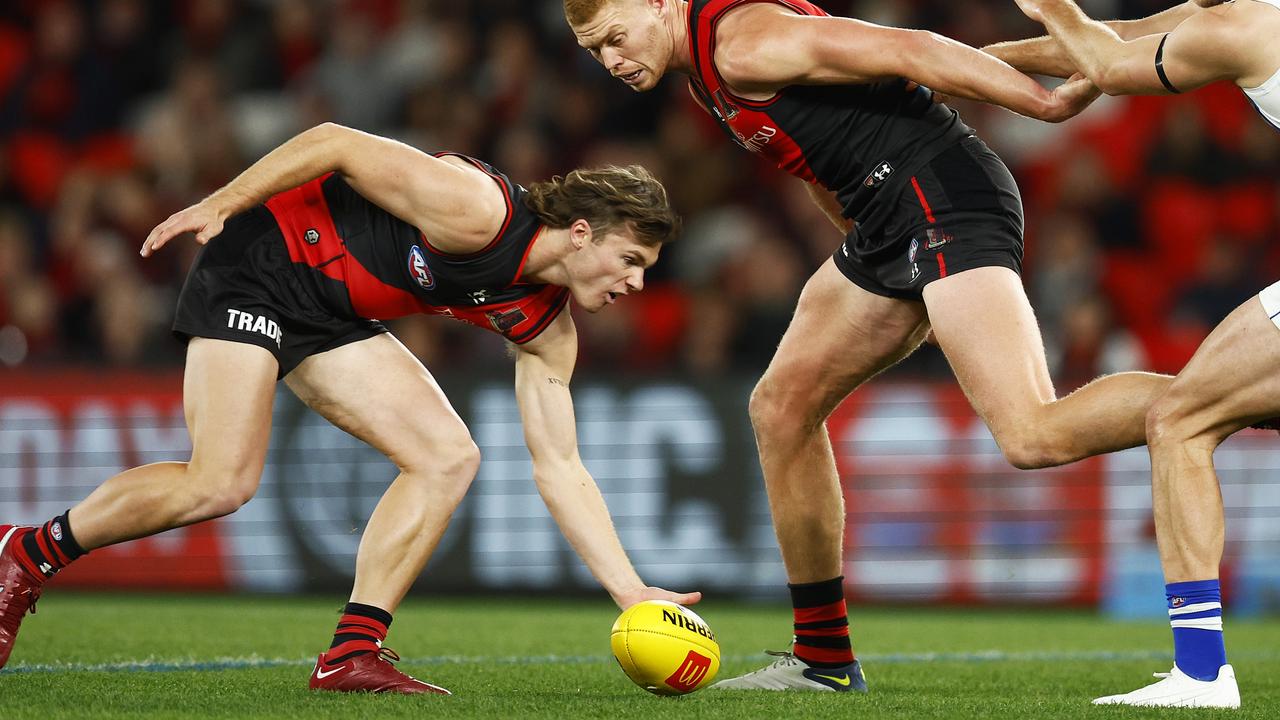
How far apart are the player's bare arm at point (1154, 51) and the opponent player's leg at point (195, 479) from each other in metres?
2.78

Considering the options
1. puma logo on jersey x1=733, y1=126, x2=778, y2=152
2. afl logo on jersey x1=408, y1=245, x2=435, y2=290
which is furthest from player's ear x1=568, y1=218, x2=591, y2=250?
puma logo on jersey x1=733, y1=126, x2=778, y2=152

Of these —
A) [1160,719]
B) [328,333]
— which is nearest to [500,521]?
[328,333]

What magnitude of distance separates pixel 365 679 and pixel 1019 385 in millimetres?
2245

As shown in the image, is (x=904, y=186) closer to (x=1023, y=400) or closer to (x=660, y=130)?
(x=1023, y=400)

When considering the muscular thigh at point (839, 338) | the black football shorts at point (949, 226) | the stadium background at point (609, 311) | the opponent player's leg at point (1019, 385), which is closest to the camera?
the opponent player's leg at point (1019, 385)

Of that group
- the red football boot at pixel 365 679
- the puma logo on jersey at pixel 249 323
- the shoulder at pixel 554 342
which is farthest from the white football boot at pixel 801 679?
the puma logo on jersey at pixel 249 323

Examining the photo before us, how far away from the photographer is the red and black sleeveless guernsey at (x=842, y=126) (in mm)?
5121

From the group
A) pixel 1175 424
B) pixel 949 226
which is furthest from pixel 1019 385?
pixel 949 226

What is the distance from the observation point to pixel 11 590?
5.29 metres

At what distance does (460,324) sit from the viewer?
11016mm

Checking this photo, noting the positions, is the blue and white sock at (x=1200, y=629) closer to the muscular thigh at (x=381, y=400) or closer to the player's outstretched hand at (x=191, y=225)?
the muscular thigh at (x=381, y=400)

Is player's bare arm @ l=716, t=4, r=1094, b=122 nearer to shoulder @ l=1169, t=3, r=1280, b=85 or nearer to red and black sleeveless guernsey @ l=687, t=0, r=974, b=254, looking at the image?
red and black sleeveless guernsey @ l=687, t=0, r=974, b=254

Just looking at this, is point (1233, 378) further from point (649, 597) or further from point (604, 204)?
point (604, 204)

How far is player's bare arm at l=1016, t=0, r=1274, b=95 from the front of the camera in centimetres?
449
